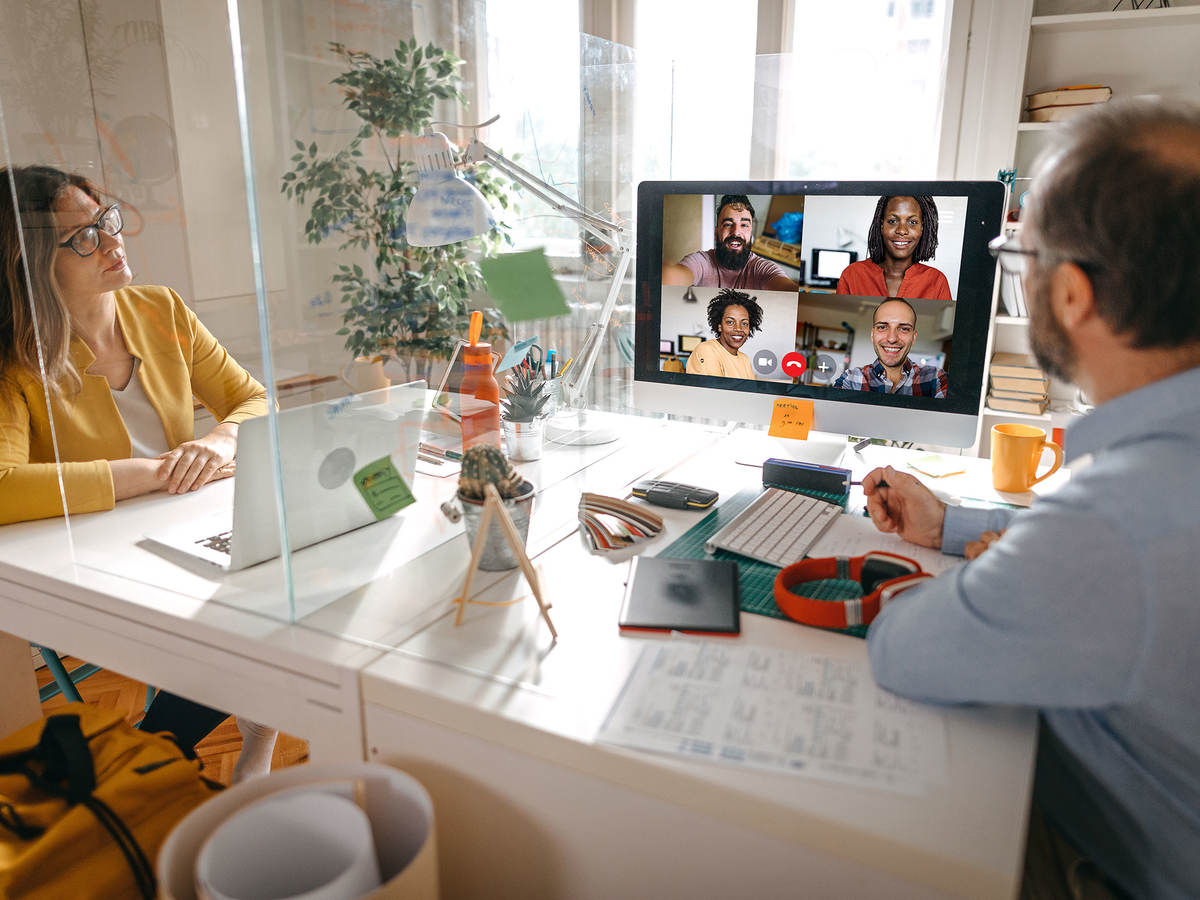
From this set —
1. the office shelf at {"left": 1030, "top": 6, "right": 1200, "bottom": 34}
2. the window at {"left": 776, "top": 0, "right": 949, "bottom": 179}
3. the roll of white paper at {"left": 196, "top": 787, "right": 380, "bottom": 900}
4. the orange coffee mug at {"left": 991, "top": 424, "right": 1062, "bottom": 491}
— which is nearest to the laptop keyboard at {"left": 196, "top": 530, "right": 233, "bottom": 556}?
the roll of white paper at {"left": 196, "top": 787, "right": 380, "bottom": 900}

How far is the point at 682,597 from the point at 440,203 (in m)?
0.58

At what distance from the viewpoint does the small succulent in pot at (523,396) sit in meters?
1.31

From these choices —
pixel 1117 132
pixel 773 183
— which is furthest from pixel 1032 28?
pixel 1117 132

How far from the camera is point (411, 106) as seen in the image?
3.30 feet

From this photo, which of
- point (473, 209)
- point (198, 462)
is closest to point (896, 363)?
point (473, 209)

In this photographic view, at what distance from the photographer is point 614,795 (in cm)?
74

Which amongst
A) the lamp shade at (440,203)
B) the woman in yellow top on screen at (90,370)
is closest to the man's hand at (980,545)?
the lamp shade at (440,203)

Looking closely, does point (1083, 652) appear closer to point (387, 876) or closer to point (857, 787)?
point (857, 787)

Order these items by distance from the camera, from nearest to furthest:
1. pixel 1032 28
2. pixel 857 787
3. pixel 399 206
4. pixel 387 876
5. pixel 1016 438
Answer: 1. pixel 857 787
2. pixel 387 876
3. pixel 399 206
4. pixel 1016 438
5. pixel 1032 28

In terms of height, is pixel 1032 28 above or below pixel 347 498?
above

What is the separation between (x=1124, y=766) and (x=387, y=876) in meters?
0.71

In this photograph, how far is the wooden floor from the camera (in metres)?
1.96

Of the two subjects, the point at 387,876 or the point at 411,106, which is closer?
the point at 387,876

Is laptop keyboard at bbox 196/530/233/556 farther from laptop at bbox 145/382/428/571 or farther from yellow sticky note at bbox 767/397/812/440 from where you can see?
yellow sticky note at bbox 767/397/812/440
